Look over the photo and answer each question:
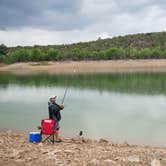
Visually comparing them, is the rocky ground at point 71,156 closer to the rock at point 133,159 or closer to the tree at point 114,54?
the rock at point 133,159

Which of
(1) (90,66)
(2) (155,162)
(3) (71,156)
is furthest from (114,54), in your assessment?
(2) (155,162)

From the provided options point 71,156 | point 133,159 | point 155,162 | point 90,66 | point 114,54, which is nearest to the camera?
point 155,162

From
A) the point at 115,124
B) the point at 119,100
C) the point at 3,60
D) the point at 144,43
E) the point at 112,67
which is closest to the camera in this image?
the point at 115,124

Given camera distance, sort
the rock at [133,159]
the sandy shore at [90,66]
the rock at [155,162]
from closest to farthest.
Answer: the rock at [155,162] < the rock at [133,159] < the sandy shore at [90,66]

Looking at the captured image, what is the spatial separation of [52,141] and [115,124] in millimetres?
4609

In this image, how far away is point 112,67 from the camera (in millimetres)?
66250

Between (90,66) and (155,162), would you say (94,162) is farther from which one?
(90,66)

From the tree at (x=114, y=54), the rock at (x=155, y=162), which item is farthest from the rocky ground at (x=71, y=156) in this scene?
the tree at (x=114, y=54)

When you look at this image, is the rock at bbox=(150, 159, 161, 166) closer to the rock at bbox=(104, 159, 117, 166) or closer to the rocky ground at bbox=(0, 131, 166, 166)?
the rocky ground at bbox=(0, 131, 166, 166)

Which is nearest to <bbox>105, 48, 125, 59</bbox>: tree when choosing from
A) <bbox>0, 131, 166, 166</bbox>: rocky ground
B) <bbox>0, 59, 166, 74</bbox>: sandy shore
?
<bbox>0, 59, 166, 74</bbox>: sandy shore

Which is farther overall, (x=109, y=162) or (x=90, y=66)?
(x=90, y=66)

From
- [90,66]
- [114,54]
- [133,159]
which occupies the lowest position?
[133,159]

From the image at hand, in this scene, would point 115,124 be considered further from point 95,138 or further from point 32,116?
point 32,116

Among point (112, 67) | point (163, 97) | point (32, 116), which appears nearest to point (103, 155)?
point (32, 116)
